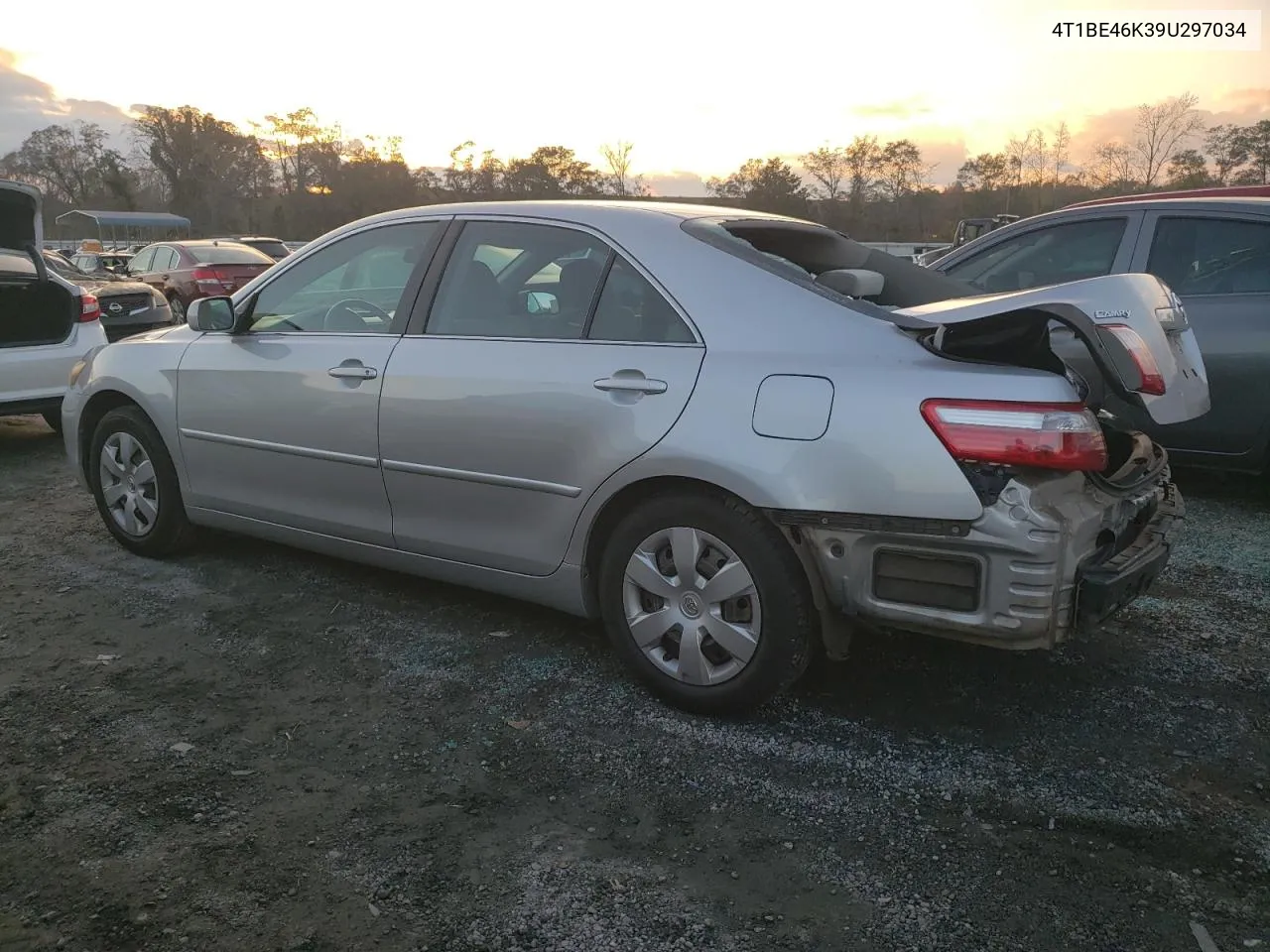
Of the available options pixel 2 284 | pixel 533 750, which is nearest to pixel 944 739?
pixel 533 750

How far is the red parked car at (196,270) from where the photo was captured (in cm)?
1641

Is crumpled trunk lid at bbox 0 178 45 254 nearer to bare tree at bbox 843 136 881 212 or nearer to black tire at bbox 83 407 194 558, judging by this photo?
black tire at bbox 83 407 194 558

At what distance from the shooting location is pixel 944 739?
2996mm

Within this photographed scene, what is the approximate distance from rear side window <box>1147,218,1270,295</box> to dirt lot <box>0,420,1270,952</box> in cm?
198

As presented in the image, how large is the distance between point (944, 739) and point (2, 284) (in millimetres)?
7166

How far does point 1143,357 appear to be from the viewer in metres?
2.61

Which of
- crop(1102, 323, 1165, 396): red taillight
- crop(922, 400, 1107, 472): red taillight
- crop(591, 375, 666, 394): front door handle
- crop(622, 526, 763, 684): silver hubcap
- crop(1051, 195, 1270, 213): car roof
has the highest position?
crop(1051, 195, 1270, 213): car roof

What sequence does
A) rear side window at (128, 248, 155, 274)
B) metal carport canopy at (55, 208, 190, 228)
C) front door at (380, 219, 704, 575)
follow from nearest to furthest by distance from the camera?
front door at (380, 219, 704, 575) → rear side window at (128, 248, 155, 274) → metal carport canopy at (55, 208, 190, 228)

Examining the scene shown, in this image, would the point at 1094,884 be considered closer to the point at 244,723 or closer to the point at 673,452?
the point at 673,452

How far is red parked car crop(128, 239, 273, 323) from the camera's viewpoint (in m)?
16.4

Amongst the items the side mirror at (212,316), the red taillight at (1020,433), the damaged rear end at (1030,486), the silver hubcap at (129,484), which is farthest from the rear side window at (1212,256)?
the silver hubcap at (129,484)

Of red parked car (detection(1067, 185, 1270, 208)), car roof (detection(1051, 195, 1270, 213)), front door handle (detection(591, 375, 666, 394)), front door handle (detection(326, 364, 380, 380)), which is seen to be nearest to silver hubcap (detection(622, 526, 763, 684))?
front door handle (detection(591, 375, 666, 394))

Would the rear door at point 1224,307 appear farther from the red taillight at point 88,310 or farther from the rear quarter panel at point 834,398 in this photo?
the red taillight at point 88,310

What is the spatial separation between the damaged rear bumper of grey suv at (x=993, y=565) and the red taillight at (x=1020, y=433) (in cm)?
7
